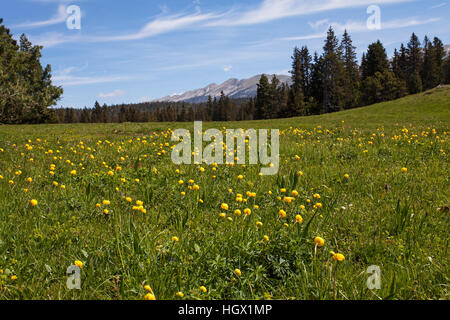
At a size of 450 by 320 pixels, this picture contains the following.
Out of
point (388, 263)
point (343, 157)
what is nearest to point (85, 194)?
point (388, 263)

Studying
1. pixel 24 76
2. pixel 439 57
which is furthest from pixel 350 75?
pixel 24 76

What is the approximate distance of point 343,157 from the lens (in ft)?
23.2

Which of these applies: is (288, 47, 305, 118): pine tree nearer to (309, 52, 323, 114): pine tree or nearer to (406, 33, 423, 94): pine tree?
(309, 52, 323, 114): pine tree

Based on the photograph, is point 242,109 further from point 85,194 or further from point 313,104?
point 85,194

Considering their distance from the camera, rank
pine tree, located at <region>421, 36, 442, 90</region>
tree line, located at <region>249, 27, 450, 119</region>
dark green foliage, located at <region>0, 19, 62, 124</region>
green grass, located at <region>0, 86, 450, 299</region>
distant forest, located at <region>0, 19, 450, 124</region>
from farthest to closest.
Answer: pine tree, located at <region>421, 36, 442, 90</region>
tree line, located at <region>249, 27, 450, 119</region>
distant forest, located at <region>0, 19, 450, 124</region>
dark green foliage, located at <region>0, 19, 62, 124</region>
green grass, located at <region>0, 86, 450, 299</region>

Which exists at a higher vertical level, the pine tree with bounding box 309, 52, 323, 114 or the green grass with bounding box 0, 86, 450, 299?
the pine tree with bounding box 309, 52, 323, 114

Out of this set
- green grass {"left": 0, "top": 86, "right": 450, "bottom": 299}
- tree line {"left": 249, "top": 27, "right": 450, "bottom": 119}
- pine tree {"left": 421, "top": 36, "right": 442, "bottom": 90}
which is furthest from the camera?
pine tree {"left": 421, "top": 36, "right": 442, "bottom": 90}

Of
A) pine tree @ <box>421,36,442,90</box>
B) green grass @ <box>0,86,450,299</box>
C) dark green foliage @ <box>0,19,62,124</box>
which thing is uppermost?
pine tree @ <box>421,36,442,90</box>

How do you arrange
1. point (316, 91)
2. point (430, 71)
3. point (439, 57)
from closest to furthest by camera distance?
point (316, 91) → point (430, 71) → point (439, 57)

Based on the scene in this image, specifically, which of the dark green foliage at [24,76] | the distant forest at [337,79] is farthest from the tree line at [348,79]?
the dark green foliage at [24,76]

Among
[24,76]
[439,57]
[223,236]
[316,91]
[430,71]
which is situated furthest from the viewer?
[439,57]

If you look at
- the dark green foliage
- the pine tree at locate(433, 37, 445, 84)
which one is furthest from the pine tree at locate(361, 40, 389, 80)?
the dark green foliage

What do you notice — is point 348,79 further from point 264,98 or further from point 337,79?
point 264,98
